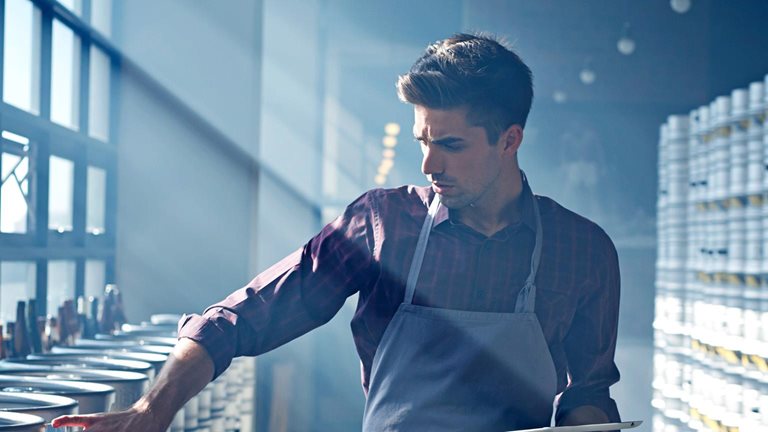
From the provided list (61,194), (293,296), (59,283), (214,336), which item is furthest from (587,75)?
(214,336)

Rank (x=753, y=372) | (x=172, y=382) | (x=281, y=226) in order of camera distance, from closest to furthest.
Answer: (x=172, y=382)
(x=753, y=372)
(x=281, y=226)

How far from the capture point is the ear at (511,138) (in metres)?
1.83

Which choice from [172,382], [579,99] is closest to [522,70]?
[172,382]

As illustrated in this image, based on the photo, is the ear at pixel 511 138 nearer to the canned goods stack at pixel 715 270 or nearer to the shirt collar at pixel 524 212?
the shirt collar at pixel 524 212

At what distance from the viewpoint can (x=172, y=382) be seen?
4.64ft

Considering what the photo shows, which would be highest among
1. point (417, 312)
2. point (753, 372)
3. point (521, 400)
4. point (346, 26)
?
point (346, 26)

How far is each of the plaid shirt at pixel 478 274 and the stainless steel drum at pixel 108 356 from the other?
1128 mm

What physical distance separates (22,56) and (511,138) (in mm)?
2410

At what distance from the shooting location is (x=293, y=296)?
1.72 metres

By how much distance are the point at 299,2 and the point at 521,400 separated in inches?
219

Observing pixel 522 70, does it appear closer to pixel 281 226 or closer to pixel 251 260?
pixel 251 260

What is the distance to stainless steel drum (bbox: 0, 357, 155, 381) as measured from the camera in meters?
2.63

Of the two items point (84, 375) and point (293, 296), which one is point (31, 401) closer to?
point (84, 375)

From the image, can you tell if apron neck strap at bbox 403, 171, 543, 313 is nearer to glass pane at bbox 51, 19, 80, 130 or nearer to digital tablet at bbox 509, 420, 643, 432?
digital tablet at bbox 509, 420, 643, 432
